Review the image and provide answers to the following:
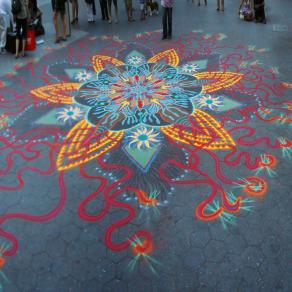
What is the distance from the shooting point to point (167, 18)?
8.89 meters

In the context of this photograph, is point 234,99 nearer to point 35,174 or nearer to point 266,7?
point 35,174

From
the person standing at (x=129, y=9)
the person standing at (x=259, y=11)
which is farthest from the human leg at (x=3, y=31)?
the person standing at (x=259, y=11)

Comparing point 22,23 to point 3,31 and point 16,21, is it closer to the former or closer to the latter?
point 16,21

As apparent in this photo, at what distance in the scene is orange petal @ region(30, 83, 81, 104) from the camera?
20.9ft

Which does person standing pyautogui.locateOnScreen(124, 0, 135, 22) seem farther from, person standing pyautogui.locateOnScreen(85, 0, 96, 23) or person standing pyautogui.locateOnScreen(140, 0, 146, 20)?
person standing pyautogui.locateOnScreen(85, 0, 96, 23)

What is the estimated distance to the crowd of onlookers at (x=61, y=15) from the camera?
7.86 meters

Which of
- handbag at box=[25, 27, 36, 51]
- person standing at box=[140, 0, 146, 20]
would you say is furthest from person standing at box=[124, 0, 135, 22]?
handbag at box=[25, 27, 36, 51]

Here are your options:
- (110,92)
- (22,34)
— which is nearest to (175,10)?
(22,34)

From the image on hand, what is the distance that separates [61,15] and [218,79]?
4.85 meters

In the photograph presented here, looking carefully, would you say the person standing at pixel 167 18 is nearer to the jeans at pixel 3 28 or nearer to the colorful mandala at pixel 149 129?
the colorful mandala at pixel 149 129

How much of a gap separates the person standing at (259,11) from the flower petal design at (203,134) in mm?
5474

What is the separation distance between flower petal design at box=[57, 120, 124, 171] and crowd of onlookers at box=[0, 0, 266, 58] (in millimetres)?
3831

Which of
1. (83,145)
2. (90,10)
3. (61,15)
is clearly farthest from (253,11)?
(83,145)

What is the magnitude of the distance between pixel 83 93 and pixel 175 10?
639cm
